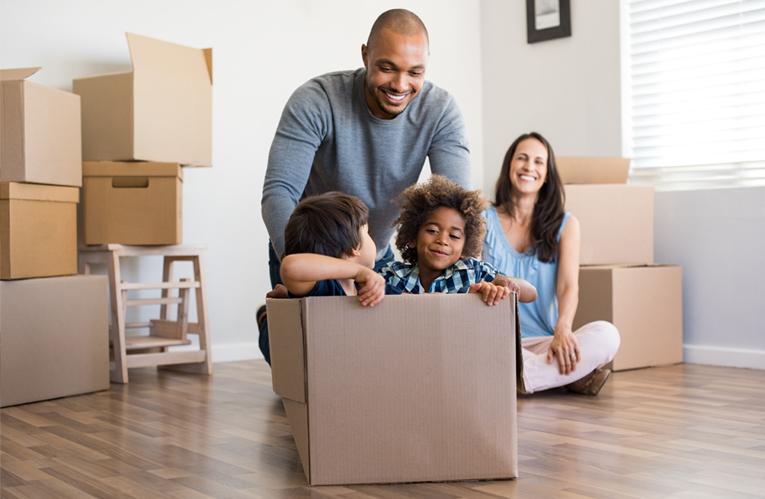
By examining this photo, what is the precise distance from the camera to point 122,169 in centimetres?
322

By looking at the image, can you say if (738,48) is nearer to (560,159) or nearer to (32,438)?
(560,159)

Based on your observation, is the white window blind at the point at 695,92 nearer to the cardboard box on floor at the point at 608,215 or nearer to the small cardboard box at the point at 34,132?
the cardboard box on floor at the point at 608,215

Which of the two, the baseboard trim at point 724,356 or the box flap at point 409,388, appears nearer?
the box flap at point 409,388

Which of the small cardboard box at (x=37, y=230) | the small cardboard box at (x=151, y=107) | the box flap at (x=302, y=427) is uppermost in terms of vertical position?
the small cardboard box at (x=151, y=107)

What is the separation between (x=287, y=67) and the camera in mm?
3984

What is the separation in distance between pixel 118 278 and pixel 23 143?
643 mm

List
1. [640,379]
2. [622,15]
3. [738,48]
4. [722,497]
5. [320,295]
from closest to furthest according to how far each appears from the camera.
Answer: [722,497], [320,295], [640,379], [738,48], [622,15]

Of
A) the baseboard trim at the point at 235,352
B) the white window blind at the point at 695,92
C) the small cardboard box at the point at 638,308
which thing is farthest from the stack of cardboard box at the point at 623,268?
the baseboard trim at the point at 235,352

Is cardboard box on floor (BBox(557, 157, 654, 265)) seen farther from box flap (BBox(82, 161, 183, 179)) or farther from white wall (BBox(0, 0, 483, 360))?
box flap (BBox(82, 161, 183, 179))

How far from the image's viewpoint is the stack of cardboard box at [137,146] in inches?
126

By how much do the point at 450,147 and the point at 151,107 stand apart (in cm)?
131

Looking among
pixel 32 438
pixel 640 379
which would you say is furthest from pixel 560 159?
pixel 32 438

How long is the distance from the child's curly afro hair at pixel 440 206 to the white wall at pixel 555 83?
203 centimetres

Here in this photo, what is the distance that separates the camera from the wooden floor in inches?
68.1
